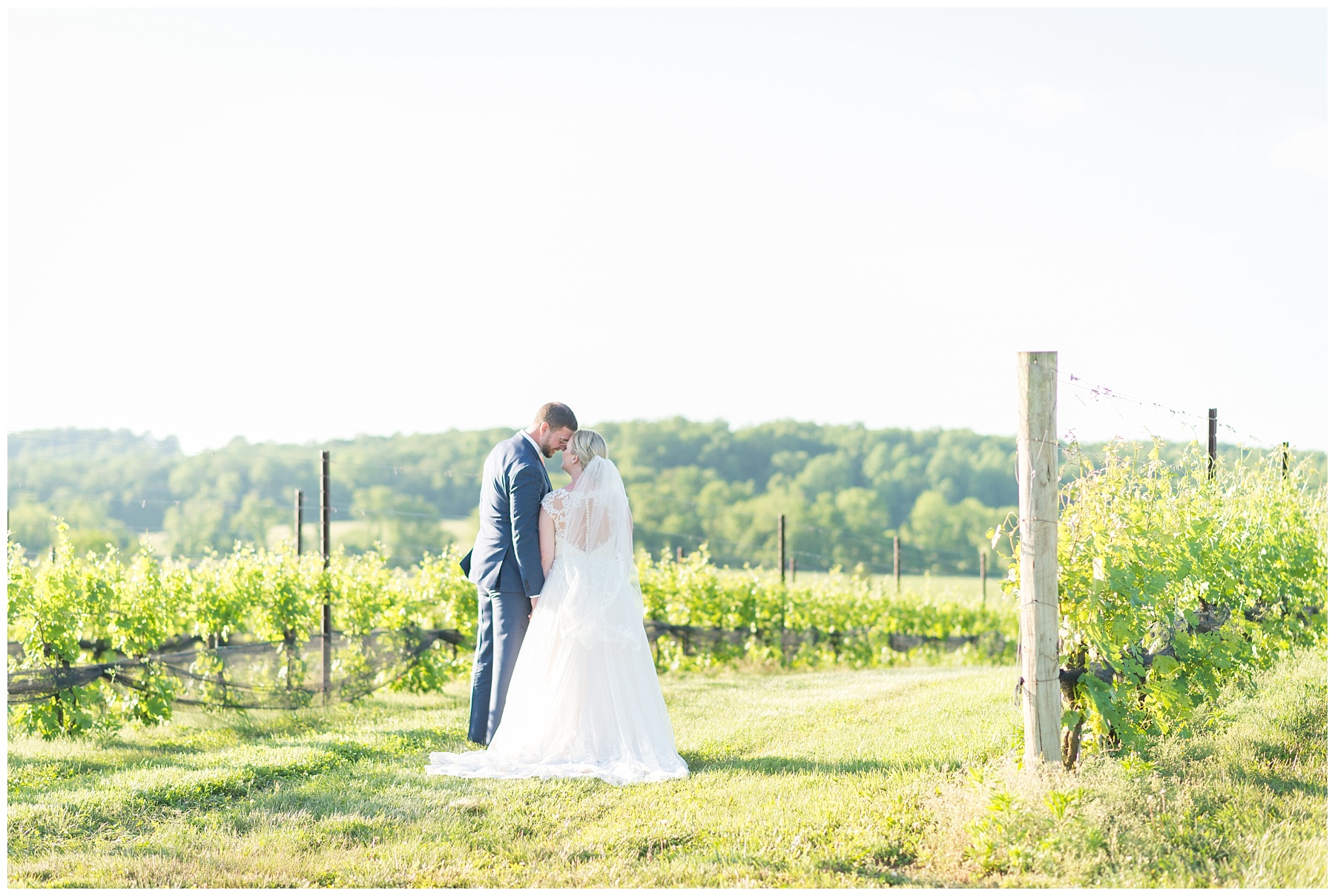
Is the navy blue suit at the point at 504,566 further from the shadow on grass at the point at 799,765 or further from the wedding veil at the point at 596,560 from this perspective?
the shadow on grass at the point at 799,765

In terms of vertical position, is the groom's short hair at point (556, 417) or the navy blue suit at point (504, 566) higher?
the groom's short hair at point (556, 417)

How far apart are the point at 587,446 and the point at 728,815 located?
2380mm

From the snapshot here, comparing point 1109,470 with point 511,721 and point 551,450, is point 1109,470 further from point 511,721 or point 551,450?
point 511,721

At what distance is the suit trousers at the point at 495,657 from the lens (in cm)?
639

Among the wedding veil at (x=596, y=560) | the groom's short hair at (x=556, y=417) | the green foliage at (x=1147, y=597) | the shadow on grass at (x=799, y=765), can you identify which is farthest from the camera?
the groom's short hair at (x=556, y=417)

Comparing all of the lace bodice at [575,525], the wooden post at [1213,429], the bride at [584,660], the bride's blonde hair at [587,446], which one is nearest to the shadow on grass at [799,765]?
the bride at [584,660]

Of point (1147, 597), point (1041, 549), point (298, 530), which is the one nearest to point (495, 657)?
point (1041, 549)

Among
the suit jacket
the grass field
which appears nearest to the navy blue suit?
the suit jacket

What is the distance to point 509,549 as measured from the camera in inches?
251

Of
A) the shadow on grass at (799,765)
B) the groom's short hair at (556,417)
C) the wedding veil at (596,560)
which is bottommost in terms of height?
the shadow on grass at (799,765)

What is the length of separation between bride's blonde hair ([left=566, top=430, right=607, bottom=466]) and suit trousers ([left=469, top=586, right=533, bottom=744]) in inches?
39.1

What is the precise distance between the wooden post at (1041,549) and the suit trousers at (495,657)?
10.1ft

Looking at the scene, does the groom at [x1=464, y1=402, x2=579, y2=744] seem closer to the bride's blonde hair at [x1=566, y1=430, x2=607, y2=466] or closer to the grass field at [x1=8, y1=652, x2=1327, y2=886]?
the bride's blonde hair at [x1=566, y1=430, x2=607, y2=466]

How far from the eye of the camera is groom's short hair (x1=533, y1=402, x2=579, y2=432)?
6.30m
